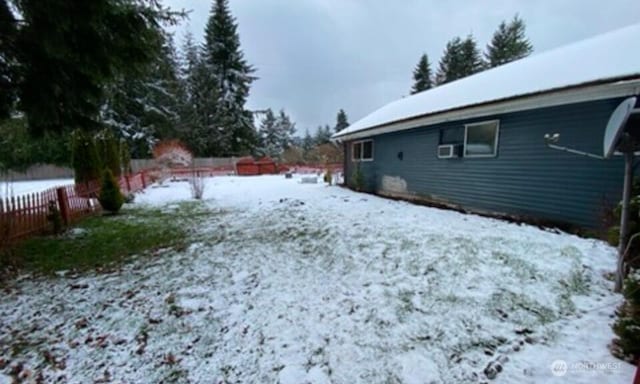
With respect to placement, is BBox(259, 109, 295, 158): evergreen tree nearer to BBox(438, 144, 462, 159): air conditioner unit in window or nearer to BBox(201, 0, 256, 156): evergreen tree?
BBox(201, 0, 256, 156): evergreen tree

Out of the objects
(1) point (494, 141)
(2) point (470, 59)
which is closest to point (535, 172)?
(1) point (494, 141)

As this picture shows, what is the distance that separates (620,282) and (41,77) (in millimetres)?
7478

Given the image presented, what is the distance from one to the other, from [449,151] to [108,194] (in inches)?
380

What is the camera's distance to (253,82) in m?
35.3

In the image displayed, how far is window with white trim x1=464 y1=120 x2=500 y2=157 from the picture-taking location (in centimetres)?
664

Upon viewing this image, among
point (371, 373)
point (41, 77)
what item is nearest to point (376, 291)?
point (371, 373)

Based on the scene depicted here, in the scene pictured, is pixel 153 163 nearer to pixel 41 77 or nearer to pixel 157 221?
pixel 157 221

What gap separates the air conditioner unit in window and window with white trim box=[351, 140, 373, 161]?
3684 millimetres

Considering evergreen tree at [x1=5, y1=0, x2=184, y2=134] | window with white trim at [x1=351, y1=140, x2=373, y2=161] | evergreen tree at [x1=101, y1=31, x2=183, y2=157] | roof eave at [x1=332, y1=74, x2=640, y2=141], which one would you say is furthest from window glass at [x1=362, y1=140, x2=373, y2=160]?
evergreen tree at [x1=101, y1=31, x2=183, y2=157]

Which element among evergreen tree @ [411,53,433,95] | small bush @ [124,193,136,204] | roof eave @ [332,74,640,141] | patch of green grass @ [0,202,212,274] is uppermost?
evergreen tree @ [411,53,433,95]

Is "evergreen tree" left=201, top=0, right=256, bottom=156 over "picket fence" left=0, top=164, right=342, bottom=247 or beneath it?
over

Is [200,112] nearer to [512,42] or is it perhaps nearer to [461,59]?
[461,59]

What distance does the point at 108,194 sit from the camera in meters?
8.57

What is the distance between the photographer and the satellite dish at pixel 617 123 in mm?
2289
